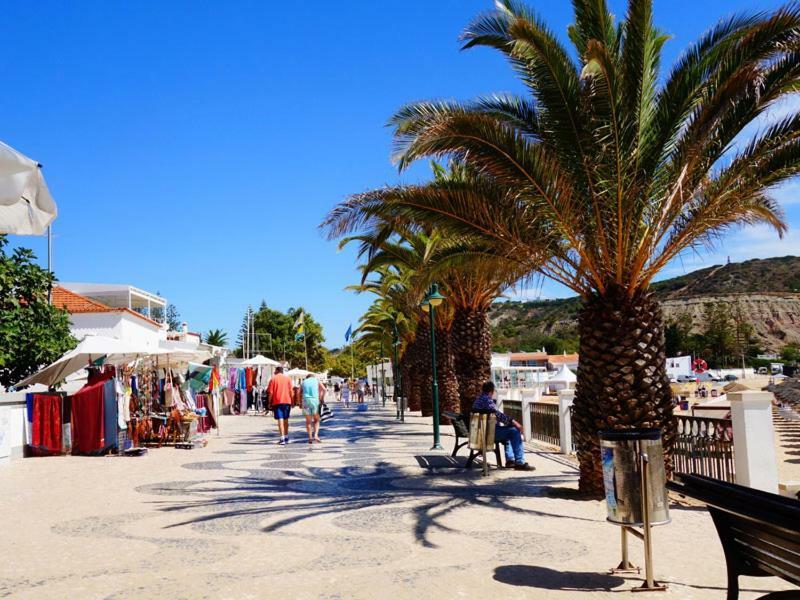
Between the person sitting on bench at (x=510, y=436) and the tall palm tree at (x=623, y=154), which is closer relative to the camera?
the tall palm tree at (x=623, y=154)

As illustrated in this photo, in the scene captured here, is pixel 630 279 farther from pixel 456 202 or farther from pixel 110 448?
pixel 110 448

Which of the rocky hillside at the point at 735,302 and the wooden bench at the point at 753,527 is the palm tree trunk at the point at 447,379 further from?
the rocky hillside at the point at 735,302

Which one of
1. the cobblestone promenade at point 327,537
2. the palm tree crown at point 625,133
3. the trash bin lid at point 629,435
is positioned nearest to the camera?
the cobblestone promenade at point 327,537

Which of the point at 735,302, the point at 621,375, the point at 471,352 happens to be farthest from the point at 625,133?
the point at 735,302

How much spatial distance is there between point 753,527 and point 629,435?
1760mm

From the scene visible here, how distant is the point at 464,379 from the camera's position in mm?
17859

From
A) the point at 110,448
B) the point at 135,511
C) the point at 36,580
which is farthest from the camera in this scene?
the point at 110,448

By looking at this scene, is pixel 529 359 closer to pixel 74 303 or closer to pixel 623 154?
pixel 74 303

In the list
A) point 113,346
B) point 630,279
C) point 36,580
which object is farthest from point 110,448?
point 630,279

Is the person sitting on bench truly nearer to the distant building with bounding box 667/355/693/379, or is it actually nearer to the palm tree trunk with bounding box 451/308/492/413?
the palm tree trunk with bounding box 451/308/492/413

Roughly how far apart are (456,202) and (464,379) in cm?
931

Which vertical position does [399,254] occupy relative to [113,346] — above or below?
above

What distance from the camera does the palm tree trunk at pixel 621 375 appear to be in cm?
801

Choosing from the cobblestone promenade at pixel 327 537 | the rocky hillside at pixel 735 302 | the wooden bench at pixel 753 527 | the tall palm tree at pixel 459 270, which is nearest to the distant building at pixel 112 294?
the tall palm tree at pixel 459 270
